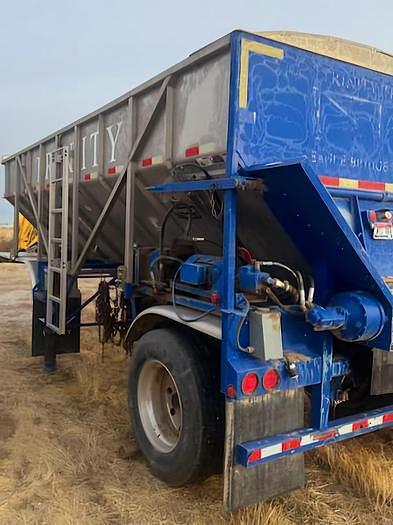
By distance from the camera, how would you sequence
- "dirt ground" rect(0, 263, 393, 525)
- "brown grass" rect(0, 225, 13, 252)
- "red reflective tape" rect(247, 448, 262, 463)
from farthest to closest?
1. "brown grass" rect(0, 225, 13, 252)
2. "dirt ground" rect(0, 263, 393, 525)
3. "red reflective tape" rect(247, 448, 262, 463)

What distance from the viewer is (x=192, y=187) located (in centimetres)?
320

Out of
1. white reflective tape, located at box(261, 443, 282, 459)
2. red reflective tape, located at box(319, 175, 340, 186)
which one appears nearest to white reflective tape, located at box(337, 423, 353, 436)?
white reflective tape, located at box(261, 443, 282, 459)

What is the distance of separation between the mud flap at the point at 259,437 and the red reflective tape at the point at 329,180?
1335mm

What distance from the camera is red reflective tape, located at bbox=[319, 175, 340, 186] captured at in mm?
3317

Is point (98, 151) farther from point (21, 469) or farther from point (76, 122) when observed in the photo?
point (21, 469)

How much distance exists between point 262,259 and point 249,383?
1.04 meters

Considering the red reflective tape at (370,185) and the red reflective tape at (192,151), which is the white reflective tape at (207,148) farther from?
the red reflective tape at (370,185)

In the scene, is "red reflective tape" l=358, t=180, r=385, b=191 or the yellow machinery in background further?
the yellow machinery in background

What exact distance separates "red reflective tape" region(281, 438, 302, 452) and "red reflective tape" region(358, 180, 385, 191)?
1720 millimetres

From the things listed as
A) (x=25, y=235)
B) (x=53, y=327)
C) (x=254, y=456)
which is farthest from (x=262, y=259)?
(x=25, y=235)

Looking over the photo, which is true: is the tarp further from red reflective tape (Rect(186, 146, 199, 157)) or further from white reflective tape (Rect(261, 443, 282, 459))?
white reflective tape (Rect(261, 443, 282, 459))

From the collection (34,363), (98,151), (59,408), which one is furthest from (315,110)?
(34,363)

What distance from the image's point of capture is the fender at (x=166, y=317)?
3.08 metres

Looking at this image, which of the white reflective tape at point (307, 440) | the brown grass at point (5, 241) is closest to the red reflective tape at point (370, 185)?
the white reflective tape at point (307, 440)
